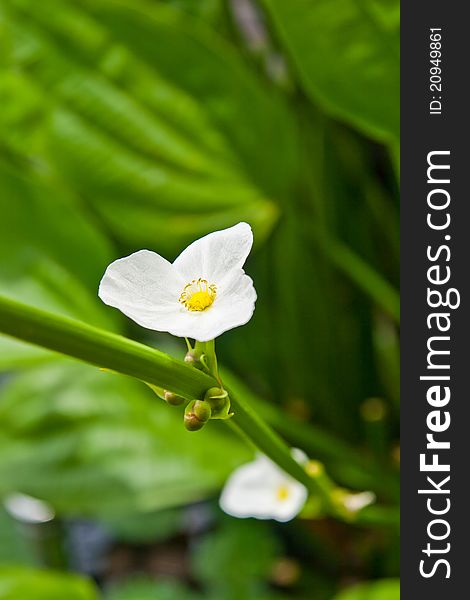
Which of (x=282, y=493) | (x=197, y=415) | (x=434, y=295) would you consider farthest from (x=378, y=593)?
(x=197, y=415)

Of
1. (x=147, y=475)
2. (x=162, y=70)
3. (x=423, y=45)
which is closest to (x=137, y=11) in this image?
(x=162, y=70)

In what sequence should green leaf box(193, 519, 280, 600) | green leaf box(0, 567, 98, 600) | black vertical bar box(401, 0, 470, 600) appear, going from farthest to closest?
green leaf box(193, 519, 280, 600), green leaf box(0, 567, 98, 600), black vertical bar box(401, 0, 470, 600)

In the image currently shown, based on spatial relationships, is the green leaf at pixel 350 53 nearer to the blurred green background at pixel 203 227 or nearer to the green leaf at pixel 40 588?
the blurred green background at pixel 203 227

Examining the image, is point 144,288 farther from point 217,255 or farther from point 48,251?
point 48,251

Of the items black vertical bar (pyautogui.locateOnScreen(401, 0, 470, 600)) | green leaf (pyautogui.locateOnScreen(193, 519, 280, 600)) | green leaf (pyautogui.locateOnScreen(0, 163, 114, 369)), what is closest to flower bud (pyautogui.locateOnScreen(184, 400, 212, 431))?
black vertical bar (pyautogui.locateOnScreen(401, 0, 470, 600))

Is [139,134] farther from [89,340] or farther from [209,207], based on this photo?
[89,340]

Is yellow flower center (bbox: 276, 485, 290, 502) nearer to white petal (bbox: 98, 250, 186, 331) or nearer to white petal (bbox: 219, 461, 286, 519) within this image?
white petal (bbox: 219, 461, 286, 519)

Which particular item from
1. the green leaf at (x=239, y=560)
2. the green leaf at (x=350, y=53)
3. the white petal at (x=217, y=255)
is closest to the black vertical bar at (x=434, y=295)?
the green leaf at (x=350, y=53)
